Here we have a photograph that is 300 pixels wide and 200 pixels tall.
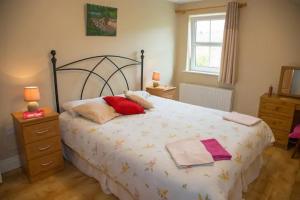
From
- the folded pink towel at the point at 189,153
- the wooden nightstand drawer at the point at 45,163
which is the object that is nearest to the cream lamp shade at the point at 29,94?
the wooden nightstand drawer at the point at 45,163

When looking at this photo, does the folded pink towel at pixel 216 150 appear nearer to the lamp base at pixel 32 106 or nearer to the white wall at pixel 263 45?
the lamp base at pixel 32 106

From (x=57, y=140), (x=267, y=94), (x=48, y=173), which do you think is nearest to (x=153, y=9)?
(x=267, y=94)

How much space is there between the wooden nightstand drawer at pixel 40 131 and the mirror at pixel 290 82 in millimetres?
3306

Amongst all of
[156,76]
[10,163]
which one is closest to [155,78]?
[156,76]

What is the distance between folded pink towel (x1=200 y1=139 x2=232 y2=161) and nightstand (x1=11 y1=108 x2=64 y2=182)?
1.61 m

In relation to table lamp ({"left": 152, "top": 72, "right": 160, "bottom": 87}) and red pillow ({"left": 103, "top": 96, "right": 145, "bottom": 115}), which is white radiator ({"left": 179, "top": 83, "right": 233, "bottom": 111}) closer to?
table lamp ({"left": 152, "top": 72, "right": 160, "bottom": 87})

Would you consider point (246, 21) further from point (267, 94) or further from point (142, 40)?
point (142, 40)

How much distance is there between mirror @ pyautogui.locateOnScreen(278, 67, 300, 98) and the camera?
3.23 m

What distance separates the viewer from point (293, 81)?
10.7ft

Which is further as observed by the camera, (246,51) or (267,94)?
(246,51)

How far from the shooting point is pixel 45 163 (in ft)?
7.71

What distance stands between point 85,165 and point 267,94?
2.94 metres

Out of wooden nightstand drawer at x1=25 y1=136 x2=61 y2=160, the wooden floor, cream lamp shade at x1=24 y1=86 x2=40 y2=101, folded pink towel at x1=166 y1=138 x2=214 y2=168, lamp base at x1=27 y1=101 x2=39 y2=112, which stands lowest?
the wooden floor

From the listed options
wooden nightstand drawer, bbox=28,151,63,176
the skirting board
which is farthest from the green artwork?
the skirting board
